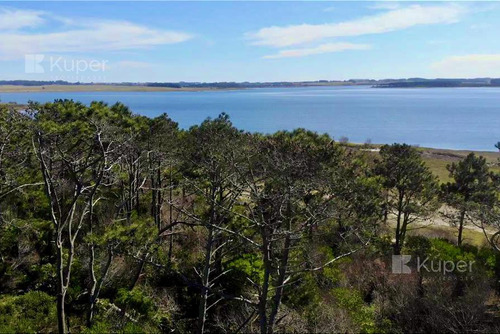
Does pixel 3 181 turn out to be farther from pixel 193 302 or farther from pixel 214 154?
pixel 193 302

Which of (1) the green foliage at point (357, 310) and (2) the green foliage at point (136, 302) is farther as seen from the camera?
(2) the green foliage at point (136, 302)

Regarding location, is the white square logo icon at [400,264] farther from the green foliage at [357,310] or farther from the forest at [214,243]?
the green foliage at [357,310]

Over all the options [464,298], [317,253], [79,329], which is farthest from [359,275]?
[79,329]

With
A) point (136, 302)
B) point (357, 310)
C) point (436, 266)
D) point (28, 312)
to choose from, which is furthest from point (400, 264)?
point (28, 312)

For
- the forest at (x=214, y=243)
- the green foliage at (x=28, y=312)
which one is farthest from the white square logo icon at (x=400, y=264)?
the green foliage at (x=28, y=312)

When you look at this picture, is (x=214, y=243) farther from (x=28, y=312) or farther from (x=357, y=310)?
(x=28, y=312)

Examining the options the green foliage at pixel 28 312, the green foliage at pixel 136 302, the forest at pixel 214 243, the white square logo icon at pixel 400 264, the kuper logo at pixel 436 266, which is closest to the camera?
the forest at pixel 214 243

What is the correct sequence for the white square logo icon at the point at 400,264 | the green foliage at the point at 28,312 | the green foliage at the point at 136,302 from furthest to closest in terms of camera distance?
the white square logo icon at the point at 400,264
the green foliage at the point at 136,302
the green foliage at the point at 28,312

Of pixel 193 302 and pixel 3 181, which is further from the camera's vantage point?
pixel 193 302

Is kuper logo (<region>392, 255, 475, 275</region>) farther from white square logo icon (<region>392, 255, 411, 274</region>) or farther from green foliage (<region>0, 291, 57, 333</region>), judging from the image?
green foliage (<region>0, 291, 57, 333</region>)
